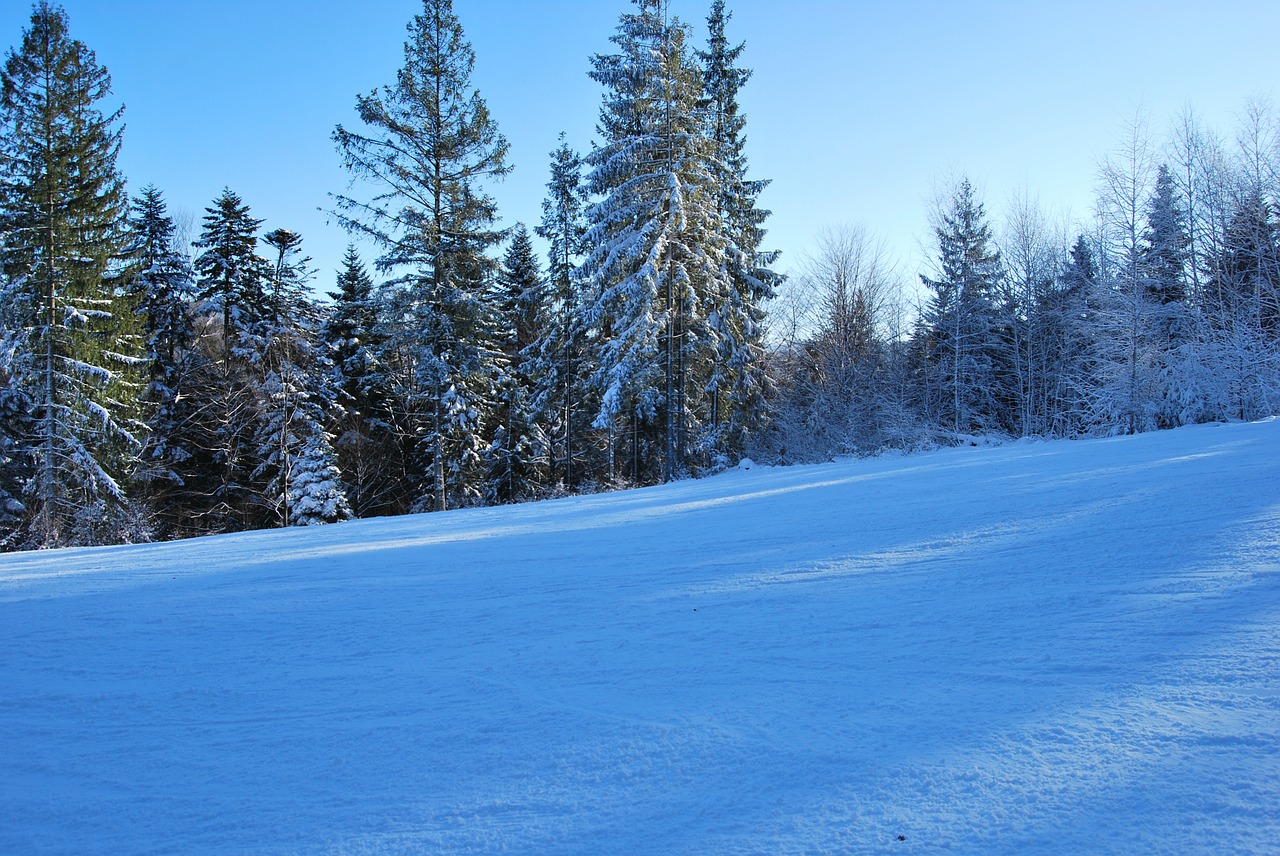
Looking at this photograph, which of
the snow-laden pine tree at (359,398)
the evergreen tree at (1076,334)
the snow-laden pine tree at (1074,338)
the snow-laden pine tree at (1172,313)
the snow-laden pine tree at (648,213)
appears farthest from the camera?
the snow-laden pine tree at (359,398)

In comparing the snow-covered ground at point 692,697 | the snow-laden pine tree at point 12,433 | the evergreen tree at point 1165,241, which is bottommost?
the snow-covered ground at point 692,697

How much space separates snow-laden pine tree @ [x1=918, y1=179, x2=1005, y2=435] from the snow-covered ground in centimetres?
2685

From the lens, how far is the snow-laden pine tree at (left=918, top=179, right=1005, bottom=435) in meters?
30.7

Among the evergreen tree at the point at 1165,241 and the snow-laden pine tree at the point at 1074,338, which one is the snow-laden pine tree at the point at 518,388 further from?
the evergreen tree at the point at 1165,241

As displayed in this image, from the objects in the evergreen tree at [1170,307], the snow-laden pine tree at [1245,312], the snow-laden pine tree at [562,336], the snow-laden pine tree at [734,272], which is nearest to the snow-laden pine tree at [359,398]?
the snow-laden pine tree at [562,336]

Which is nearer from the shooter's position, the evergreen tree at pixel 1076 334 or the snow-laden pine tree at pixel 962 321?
the evergreen tree at pixel 1076 334

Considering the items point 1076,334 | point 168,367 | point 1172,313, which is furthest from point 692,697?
point 1076,334

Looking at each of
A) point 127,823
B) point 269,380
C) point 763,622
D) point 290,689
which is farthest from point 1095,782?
point 269,380

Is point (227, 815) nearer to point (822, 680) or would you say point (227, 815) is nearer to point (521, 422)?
point (822, 680)

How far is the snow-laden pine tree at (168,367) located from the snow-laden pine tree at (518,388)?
1158 centimetres

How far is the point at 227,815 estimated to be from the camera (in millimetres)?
2248

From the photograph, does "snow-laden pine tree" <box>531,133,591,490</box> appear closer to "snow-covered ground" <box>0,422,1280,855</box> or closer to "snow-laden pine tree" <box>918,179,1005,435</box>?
"snow-laden pine tree" <box>918,179,1005,435</box>

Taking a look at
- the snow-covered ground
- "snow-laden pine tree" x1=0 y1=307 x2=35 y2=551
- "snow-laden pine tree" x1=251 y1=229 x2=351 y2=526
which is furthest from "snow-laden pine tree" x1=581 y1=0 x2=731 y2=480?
"snow-laden pine tree" x1=0 y1=307 x2=35 y2=551

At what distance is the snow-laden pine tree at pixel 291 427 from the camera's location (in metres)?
23.6
